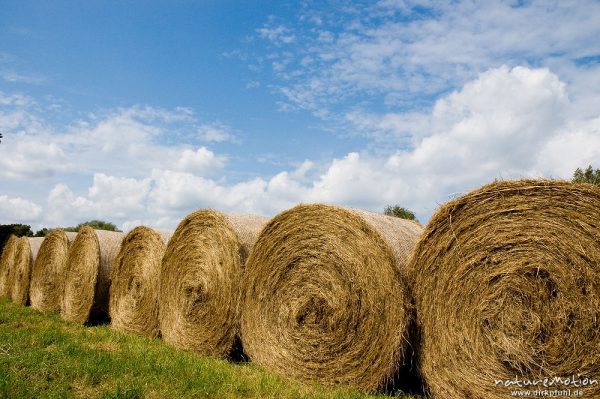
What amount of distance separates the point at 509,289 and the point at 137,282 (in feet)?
21.5

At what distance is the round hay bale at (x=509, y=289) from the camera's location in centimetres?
407

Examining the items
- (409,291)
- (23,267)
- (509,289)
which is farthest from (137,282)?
(23,267)

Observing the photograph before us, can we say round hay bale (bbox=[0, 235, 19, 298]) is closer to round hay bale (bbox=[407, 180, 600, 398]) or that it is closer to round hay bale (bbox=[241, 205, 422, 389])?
round hay bale (bbox=[241, 205, 422, 389])

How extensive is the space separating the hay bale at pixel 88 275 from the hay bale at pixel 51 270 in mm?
629

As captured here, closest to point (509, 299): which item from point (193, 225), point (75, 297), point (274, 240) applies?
point (274, 240)

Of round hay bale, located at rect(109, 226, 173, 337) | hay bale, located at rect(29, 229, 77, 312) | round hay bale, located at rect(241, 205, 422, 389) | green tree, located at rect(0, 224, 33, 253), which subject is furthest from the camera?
green tree, located at rect(0, 224, 33, 253)

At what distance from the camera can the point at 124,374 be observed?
17.4ft

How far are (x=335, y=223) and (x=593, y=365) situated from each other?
2.75 m

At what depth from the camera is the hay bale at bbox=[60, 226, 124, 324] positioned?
385 inches

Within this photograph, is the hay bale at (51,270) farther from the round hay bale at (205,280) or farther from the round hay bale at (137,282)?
the round hay bale at (205,280)

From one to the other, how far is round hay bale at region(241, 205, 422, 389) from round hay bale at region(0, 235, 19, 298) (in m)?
11.4

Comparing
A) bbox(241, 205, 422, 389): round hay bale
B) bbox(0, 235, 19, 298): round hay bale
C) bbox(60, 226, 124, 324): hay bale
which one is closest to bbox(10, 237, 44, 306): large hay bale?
bbox(0, 235, 19, 298): round hay bale

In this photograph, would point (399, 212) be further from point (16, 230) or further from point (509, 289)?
point (16, 230)

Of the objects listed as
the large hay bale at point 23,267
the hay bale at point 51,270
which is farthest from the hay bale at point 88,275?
the large hay bale at point 23,267
